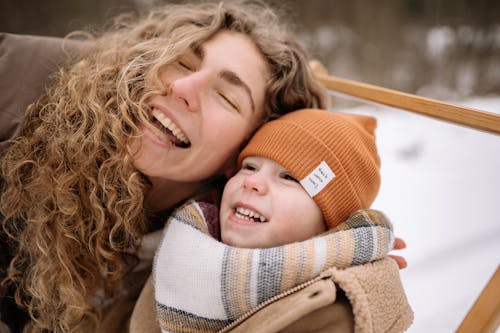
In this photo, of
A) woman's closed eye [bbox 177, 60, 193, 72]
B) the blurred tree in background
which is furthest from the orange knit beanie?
the blurred tree in background

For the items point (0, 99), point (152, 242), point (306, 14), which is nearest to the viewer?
point (0, 99)

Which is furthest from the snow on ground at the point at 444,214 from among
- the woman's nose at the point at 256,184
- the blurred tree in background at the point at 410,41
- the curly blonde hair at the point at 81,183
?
the blurred tree in background at the point at 410,41

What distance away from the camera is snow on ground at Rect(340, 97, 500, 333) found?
1175 mm

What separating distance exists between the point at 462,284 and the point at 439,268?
8 centimetres

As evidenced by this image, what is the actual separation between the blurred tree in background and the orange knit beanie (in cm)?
187

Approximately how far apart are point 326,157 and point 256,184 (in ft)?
0.56

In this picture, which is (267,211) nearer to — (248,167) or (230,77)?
(248,167)

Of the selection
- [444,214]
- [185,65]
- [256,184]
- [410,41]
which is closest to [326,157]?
[256,184]

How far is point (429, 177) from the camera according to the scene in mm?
1557

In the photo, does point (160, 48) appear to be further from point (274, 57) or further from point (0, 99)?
point (0, 99)

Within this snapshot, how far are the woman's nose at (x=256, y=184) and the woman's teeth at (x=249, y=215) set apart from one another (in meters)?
0.05

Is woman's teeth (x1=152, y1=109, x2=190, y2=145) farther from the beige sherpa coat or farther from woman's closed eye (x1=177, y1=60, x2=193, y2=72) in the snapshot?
the beige sherpa coat

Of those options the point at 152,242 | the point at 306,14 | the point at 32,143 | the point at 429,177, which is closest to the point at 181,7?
the point at 32,143

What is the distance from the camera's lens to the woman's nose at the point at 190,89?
2.76 ft
